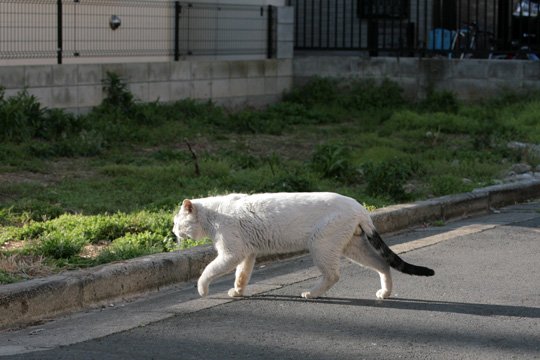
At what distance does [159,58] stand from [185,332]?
41.7ft

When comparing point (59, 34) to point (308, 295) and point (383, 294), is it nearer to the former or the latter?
point (308, 295)

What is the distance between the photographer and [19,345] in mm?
5883

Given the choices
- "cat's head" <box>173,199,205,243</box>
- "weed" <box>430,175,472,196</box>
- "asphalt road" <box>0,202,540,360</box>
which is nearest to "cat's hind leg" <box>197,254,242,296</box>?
"asphalt road" <box>0,202,540,360</box>

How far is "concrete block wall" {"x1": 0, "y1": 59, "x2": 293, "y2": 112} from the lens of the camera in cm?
1502

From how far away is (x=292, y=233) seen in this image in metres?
6.93

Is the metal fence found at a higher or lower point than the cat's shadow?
higher

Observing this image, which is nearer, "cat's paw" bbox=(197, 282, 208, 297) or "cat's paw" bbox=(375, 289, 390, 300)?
"cat's paw" bbox=(197, 282, 208, 297)

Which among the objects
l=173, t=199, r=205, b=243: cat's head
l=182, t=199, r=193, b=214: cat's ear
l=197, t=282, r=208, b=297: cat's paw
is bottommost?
l=197, t=282, r=208, b=297: cat's paw

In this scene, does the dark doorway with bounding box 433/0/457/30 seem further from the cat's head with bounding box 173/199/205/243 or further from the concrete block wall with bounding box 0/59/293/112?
the cat's head with bounding box 173/199/205/243

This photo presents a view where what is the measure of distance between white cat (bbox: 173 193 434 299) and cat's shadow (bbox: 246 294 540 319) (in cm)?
10

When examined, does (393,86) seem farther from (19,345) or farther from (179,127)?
(19,345)

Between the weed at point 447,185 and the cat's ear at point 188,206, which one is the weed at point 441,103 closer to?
the weed at point 447,185

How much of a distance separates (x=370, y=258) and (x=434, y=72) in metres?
13.4

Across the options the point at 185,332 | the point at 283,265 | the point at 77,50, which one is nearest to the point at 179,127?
the point at 77,50
